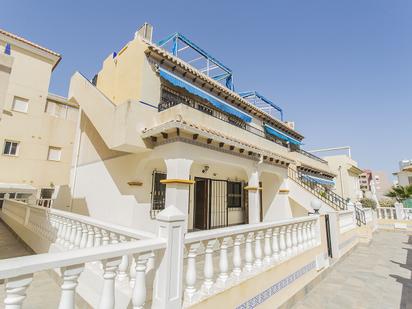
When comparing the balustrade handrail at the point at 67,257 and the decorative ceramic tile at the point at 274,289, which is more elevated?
the balustrade handrail at the point at 67,257

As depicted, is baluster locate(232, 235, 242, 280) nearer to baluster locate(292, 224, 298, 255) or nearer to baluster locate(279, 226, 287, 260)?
baluster locate(279, 226, 287, 260)

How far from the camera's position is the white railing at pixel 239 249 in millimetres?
2801

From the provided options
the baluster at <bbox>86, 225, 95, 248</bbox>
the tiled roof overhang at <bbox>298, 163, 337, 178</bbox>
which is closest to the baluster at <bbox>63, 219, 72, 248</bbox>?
the baluster at <bbox>86, 225, 95, 248</bbox>

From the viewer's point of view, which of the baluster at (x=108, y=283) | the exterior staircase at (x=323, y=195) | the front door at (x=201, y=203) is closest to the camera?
the baluster at (x=108, y=283)

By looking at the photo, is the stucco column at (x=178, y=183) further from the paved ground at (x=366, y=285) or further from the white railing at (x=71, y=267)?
the white railing at (x=71, y=267)

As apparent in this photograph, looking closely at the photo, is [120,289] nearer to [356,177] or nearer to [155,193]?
[155,193]

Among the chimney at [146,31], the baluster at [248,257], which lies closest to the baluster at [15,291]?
the baluster at [248,257]

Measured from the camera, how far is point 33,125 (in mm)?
15164

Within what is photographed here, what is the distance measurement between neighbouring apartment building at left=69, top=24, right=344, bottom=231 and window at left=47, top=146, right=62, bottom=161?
5.11 meters

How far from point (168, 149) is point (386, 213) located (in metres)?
18.0

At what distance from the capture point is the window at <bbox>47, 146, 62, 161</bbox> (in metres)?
15.9

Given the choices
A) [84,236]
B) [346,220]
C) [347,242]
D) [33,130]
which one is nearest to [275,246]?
[84,236]

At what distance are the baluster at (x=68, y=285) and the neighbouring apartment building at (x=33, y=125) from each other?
14.5m

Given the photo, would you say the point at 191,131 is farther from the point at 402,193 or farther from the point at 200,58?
the point at 402,193
